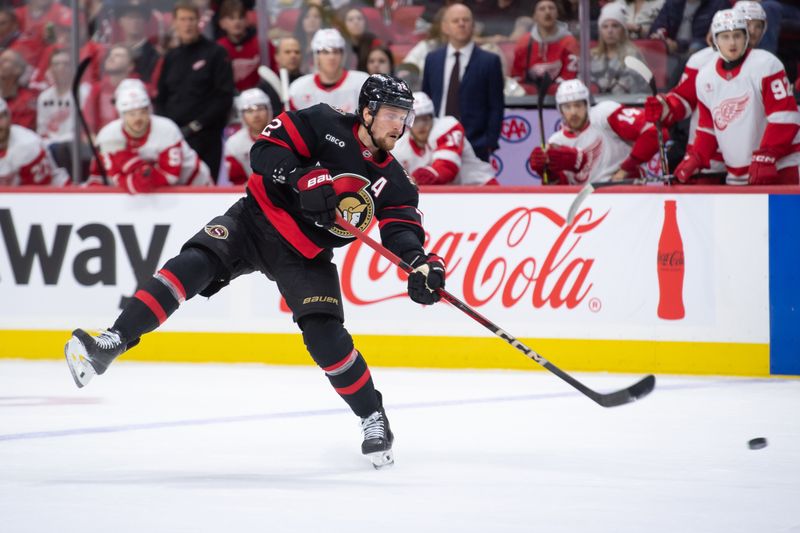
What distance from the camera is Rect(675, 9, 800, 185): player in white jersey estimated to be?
18.9 feet

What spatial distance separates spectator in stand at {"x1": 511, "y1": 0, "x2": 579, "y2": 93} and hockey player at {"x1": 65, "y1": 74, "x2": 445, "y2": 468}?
9.72ft

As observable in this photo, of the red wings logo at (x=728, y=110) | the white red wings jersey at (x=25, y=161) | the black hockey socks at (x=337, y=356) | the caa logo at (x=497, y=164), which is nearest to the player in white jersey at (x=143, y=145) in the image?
the white red wings jersey at (x=25, y=161)

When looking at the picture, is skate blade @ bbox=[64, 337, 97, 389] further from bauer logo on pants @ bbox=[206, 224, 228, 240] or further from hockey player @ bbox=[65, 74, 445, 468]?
bauer logo on pants @ bbox=[206, 224, 228, 240]

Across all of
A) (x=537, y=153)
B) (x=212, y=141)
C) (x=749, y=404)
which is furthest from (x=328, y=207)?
(x=212, y=141)

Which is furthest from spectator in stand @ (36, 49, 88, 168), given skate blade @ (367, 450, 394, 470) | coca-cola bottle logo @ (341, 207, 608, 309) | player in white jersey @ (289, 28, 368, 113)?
skate blade @ (367, 450, 394, 470)

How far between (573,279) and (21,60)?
3611mm

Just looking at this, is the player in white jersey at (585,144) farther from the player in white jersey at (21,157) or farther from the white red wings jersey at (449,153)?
the player in white jersey at (21,157)

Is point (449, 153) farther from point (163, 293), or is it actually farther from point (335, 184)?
point (163, 293)

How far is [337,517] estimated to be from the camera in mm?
3184

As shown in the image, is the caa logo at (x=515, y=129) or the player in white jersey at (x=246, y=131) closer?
the player in white jersey at (x=246, y=131)

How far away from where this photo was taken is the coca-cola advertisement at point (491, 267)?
5.65 m

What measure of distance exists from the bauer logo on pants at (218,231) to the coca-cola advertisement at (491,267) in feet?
7.04

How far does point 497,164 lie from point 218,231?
3343 mm

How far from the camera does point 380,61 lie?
22.8 feet
